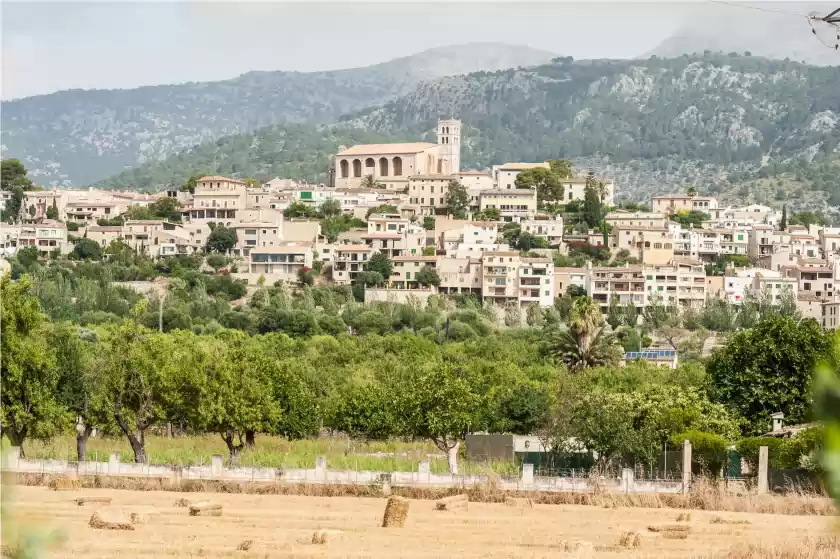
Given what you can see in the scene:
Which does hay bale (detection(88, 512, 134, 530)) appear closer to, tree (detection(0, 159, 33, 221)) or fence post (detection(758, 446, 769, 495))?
fence post (detection(758, 446, 769, 495))

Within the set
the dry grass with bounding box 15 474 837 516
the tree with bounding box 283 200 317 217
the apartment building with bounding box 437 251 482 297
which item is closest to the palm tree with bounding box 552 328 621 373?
the dry grass with bounding box 15 474 837 516

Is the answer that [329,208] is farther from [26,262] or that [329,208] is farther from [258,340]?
[258,340]

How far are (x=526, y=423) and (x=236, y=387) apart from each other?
1144 cm

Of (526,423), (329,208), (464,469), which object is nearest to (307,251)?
(329,208)

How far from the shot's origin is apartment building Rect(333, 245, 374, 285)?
343 feet

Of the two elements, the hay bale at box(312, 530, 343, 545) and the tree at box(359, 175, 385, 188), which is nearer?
the hay bale at box(312, 530, 343, 545)

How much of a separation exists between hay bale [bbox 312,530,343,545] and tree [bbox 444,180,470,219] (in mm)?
98793

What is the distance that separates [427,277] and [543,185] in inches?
1218

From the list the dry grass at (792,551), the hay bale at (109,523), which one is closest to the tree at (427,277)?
the hay bale at (109,523)

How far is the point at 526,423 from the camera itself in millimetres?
49688

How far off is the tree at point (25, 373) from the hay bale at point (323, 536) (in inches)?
600

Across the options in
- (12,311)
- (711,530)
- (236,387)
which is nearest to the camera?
(711,530)

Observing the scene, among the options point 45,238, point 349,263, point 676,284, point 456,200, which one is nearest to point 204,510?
point 349,263

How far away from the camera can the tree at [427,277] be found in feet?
335
